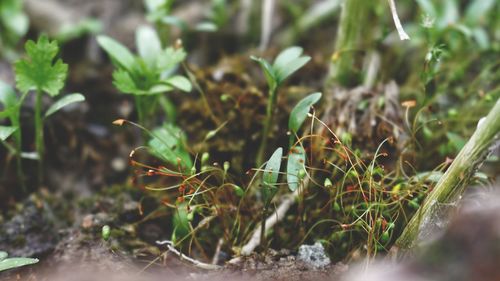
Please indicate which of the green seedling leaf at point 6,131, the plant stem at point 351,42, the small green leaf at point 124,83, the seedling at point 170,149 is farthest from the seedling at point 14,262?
the plant stem at point 351,42

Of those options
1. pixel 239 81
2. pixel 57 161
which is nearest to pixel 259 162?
pixel 239 81

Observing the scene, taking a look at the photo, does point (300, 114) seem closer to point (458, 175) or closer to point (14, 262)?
point (458, 175)

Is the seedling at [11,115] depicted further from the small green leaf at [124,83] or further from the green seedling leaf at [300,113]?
the green seedling leaf at [300,113]

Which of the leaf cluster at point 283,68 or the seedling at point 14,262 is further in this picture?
the leaf cluster at point 283,68

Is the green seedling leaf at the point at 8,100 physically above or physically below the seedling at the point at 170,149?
above

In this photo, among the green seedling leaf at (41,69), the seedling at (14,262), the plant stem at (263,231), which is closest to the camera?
the seedling at (14,262)

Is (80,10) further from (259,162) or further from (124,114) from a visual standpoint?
(259,162)

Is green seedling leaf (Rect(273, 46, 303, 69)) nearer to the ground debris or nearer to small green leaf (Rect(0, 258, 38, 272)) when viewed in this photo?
the ground debris
